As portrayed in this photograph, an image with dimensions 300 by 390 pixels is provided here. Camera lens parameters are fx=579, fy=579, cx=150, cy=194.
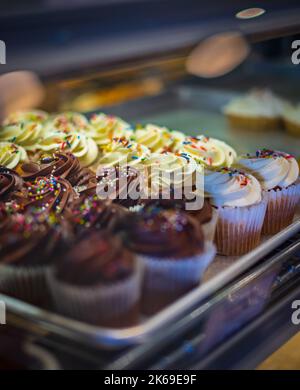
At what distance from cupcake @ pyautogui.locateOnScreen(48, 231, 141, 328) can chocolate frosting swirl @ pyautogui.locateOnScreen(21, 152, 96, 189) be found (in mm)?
701

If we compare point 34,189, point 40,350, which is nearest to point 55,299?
point 40,350

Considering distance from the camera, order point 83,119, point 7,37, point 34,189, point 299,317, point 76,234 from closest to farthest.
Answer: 1. point 7,37
2. point 76,234
3. point 299,317
4. point 34,189
5. point 83,119

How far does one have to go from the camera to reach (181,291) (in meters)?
1.84

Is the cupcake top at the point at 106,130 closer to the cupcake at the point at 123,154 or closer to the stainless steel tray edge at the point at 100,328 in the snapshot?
the cupcake at the point at 123,154

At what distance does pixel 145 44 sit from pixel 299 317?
106 centimetres

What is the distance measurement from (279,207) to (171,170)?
20.0 inches

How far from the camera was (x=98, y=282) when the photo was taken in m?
1.61

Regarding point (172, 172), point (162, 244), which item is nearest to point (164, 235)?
point (162, 244)

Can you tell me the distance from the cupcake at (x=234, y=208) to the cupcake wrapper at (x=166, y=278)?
0.47m

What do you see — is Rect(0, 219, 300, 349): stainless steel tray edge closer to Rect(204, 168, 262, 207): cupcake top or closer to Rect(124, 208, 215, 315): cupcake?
Rect(124, 208, 215, 315): cupcake

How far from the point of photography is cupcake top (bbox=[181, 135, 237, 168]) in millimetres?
2777

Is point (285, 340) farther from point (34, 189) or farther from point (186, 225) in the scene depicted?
point (34, 189)

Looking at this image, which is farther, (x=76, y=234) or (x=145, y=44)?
(x=76, y=234)

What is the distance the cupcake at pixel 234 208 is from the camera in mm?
2281
